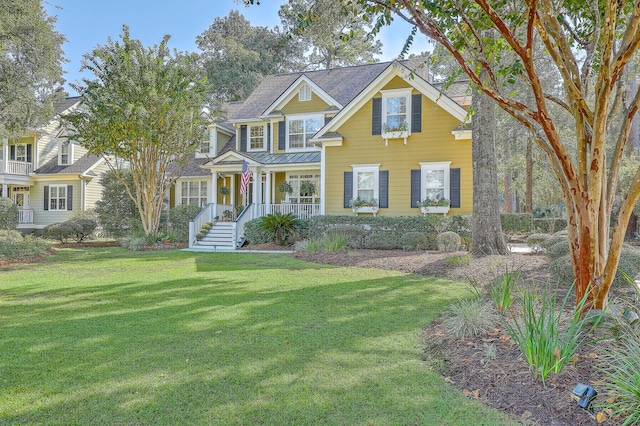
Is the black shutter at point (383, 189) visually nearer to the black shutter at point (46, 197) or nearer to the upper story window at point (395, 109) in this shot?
the upper story window at point (395, 109)

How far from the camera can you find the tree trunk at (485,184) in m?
10.5

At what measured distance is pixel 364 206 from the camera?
15969 millimetres

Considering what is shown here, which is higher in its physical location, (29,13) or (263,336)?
(29,13)

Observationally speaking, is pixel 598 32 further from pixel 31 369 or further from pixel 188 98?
pixel 188 98

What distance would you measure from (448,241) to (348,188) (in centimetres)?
527

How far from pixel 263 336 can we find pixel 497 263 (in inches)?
243

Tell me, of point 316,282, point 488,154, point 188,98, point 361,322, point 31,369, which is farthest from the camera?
point 188,98

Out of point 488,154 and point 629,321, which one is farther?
point 488,154

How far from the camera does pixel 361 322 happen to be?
5.03m

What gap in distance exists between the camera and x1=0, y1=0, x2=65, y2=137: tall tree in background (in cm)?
1498

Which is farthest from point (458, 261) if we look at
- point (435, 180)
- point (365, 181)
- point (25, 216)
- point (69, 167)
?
point (25, 216)

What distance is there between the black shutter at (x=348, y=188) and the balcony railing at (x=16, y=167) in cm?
2030

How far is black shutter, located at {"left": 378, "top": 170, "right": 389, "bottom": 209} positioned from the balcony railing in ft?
71.3

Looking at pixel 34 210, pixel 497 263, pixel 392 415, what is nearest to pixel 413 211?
pixel 497 263
